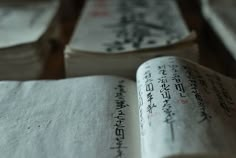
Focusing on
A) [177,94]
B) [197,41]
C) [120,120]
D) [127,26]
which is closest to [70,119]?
[120,120]

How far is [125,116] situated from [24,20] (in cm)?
80

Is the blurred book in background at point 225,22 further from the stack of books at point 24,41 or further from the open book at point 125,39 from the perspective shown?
the stack of books at point 24,41

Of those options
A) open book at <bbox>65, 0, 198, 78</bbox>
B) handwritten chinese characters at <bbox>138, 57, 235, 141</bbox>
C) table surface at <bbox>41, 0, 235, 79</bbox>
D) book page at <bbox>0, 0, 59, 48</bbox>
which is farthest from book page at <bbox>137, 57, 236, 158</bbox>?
book page at <bbox>0, 0, 59, 48</bbox>

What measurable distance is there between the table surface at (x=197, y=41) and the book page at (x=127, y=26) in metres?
0.18

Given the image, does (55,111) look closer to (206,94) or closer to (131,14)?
(206,94)

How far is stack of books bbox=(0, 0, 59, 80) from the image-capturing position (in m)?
1.09

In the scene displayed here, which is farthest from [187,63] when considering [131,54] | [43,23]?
[43,23]

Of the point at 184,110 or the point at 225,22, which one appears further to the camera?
the point at 225,22

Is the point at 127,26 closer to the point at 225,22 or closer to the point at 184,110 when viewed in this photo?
the point at 225,22

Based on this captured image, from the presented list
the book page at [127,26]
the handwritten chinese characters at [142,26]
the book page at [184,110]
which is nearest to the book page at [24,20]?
the book page at [127,26]

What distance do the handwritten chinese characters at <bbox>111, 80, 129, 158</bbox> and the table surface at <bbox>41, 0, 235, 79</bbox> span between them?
0.47m

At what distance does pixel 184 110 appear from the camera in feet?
2.08

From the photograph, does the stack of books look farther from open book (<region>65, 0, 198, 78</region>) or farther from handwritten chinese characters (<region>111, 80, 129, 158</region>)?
handwritten chinese characters (<region>111, 80, 129, 158</region>)

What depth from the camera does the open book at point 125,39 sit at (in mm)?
1043
